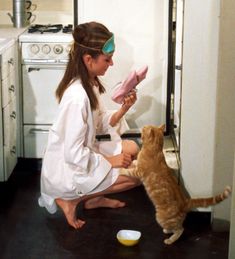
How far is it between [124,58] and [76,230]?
4.05 ft

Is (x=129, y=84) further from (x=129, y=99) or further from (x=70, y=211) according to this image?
(x=70, y=211)

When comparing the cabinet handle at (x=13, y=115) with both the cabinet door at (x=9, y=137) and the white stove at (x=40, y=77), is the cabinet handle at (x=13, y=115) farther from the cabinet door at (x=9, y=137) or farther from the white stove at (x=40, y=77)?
the white stove at (x=40, y=77)

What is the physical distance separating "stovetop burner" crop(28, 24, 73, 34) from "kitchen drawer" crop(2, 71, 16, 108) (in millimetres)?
416

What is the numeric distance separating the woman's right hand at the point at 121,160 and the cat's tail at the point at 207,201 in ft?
1.26

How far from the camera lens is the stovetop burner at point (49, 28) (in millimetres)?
3928

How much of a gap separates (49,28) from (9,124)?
2.63ft

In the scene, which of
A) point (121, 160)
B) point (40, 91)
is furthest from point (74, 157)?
point (40, 91)

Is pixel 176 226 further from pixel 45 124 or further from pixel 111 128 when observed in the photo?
pixel 45 124

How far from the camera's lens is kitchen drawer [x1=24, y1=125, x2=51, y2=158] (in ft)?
12.9

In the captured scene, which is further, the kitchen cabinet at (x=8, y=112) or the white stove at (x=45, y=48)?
the white stove at (x=45, y=48)

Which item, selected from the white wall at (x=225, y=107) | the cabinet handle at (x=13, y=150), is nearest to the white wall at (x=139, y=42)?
the cabinet handle at (x=13, y=150)

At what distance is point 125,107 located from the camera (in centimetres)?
326

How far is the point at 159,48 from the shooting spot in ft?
12.4

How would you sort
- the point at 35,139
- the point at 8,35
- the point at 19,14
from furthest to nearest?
1. the point at 19,14
2. the point at 35,139
3. the point at 8,35
